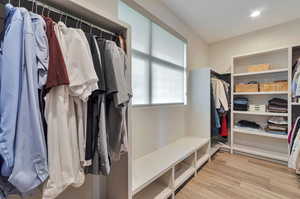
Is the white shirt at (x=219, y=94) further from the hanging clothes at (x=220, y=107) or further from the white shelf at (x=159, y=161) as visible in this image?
the white shelf at (x=159, y=161)

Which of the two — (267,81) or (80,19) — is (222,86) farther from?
(80,19)

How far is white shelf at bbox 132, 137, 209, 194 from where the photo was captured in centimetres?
135

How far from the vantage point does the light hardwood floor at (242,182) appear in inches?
66.4

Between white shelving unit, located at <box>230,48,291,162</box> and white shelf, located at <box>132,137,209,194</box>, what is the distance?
108cm

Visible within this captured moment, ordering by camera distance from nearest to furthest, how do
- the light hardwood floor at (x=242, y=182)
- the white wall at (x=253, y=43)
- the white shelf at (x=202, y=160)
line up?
the light hardwood floor at (x=242, y=182)
the white shelf at (x=202, y=160)
the white wall at (x=253, y=43)

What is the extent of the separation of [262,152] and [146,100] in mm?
2512

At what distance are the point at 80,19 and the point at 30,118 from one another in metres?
0.74

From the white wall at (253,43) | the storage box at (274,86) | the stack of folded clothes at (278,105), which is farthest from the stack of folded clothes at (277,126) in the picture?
the white wall at (253,43)

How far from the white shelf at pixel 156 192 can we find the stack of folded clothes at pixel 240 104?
7.32 feet

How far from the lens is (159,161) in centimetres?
171

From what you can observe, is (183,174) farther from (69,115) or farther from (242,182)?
(69,115)

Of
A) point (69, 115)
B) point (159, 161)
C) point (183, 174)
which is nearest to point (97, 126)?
point (69, 115)

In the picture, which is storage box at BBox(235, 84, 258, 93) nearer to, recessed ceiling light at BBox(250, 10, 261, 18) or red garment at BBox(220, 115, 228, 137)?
red garment at BBox(220, 115, 228, 137)

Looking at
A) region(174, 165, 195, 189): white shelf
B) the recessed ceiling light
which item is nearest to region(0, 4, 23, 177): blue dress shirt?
region(174, 165, 195, 189): white shelf
